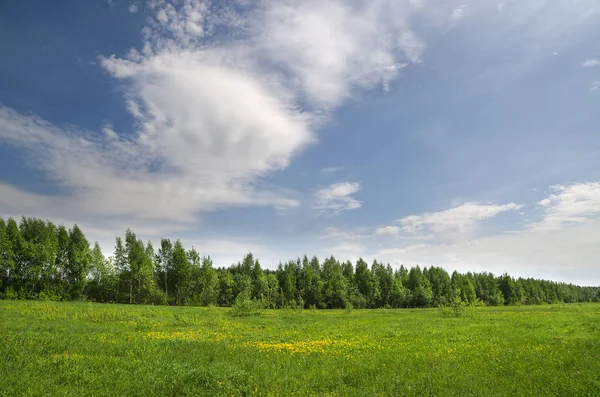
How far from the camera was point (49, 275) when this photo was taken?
76.3m

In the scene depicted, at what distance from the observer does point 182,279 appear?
9456 cm

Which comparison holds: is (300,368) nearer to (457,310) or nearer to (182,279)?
(457,310)

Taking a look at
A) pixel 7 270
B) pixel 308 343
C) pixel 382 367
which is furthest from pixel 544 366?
pixel 7 270

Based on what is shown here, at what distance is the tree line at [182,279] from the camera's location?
73250 millimetres

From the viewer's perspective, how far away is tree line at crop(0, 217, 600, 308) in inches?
2884

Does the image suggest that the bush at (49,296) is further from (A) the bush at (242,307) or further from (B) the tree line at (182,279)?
(A) the bush at (242,307)

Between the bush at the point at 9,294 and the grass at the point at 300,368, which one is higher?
the bush at the point at 9,294

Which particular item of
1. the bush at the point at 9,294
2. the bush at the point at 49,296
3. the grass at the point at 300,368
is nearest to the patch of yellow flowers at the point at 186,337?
the grass at the point at 300,368

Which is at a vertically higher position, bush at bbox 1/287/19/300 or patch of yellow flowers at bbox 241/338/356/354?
bush at bbox 1/287/19/300

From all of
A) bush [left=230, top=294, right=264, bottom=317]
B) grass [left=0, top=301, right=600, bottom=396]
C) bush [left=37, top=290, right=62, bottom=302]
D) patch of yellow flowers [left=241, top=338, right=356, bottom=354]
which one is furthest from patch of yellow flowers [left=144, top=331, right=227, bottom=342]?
bush [left=37, top=290, right=62, bottom=302]

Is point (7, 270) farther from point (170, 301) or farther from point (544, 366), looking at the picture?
point (544, 366)

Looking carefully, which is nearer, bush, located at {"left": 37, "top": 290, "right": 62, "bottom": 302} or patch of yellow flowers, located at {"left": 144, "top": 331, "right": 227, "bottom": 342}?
patch of yellow flowers, located at {"left": 144, "top": 331, "right": 227, "bottom": 342}

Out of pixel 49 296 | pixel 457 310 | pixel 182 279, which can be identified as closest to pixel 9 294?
pixel 49 296

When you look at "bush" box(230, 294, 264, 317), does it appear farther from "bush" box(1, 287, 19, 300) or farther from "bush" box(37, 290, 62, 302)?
"bush" box(1, 287, 19, 300)
